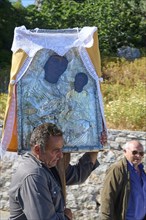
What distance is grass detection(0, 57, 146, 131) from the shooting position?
9533mm

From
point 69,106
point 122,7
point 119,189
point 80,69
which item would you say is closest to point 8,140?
point 69,106

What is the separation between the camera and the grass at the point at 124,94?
9533 millimetres

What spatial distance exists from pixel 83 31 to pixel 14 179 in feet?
5.48

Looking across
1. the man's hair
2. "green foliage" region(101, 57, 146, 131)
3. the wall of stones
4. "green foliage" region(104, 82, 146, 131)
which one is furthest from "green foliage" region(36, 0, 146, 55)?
the man's hair

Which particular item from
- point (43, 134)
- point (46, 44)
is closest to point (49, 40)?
point (46, 44)

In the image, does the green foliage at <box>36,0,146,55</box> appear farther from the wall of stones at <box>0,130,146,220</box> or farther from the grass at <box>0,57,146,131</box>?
the wall of stones at <box>0,130,146,220</box>

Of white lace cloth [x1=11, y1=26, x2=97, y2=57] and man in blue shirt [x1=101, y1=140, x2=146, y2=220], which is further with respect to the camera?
man in blue shirt [x1=101, y1=140, x2=146, y2=220]

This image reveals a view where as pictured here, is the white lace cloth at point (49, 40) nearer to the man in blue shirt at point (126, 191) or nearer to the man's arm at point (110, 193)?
the man in blue shirt at point (126, 191)

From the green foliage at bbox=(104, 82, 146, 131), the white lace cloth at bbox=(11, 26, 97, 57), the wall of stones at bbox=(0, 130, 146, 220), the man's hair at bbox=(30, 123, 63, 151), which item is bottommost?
the wall of stones at bbox=(0, 130, 146, 220)

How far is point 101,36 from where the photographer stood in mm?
17234

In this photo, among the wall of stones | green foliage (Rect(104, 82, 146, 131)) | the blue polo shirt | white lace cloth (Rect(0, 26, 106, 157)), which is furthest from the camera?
green foliage (Rect(104, 82, 146, 131))

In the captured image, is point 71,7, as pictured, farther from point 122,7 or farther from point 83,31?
point 83,31

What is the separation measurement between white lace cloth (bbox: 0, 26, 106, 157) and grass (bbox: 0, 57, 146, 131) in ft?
17.3

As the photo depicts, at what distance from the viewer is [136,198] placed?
16.6 feet
